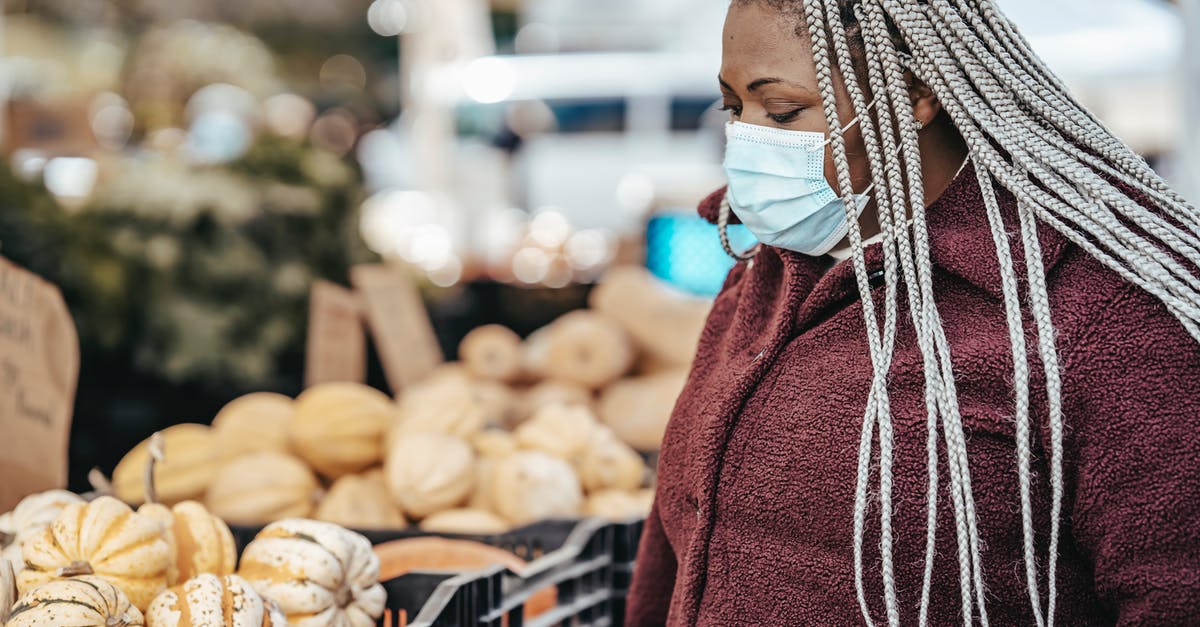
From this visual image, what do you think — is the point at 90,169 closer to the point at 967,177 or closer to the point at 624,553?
the point at 624,553

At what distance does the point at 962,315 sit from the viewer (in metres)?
1.53

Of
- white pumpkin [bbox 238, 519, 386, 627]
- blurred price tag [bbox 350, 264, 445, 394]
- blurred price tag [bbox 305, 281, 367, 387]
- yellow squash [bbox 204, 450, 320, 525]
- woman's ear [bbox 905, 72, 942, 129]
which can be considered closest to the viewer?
woman's ear [bbox 905, 72, 942, 129]

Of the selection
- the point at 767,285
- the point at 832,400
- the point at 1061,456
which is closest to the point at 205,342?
the point at 767,285

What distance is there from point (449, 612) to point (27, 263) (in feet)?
7.64

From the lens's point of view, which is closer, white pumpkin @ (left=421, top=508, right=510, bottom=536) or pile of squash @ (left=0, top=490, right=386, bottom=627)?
pile of squash @ (left=0, top=490, right=386, bottom=627)

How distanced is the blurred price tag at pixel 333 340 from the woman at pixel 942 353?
2.68m

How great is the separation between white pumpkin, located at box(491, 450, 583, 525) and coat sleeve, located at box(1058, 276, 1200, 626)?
5.88ft

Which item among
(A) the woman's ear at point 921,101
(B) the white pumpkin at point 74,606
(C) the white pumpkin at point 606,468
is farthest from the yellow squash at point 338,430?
(A) the woman's ear at point 921,101

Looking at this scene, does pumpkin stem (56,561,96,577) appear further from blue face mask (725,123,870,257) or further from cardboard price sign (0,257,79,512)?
blue face mask (725,123,870,257)

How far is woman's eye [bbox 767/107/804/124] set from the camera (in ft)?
5.39

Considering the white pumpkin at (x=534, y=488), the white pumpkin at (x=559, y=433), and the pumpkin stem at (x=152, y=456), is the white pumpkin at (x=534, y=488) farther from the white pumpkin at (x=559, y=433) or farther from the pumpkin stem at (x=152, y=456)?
the pumpkin stem at (x=152, y=456)

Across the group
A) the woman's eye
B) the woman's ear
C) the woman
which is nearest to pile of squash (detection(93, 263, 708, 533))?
the woman

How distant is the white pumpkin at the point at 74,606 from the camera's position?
1641 millimetres

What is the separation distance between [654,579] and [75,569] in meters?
1.06
